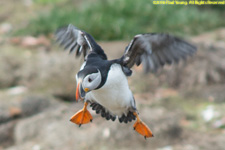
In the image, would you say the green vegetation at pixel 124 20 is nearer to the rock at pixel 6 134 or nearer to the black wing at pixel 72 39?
the rock at pixel 6 134

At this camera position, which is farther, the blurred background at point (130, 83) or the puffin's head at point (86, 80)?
the blurred background at point (130, 83)

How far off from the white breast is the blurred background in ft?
5.73

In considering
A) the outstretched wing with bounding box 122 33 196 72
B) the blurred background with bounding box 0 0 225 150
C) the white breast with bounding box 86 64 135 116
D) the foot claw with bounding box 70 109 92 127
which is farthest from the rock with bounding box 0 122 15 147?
the outstretched wing with bounding box 122 33 196 72

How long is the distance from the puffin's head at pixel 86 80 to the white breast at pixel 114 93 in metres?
0.23

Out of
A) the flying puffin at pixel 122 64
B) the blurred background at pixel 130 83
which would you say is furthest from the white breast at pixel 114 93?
the blurred background at pixel 130 83

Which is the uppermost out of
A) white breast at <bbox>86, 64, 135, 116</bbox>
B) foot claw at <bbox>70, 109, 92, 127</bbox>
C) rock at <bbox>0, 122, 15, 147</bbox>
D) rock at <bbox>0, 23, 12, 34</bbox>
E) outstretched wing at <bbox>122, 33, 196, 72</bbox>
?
outstretched wing at <bbox>122, 33, 196, 72</bbox>

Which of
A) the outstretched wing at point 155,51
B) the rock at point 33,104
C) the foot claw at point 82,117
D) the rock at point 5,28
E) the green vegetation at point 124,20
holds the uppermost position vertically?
the outstretched wing at point 155,51

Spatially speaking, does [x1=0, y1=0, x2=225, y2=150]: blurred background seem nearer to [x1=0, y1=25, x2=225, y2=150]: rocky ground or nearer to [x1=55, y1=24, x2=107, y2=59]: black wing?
[x1=0, y1=25, x2=225, y2=150]: rocky ground

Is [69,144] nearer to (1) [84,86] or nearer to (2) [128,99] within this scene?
(2) [128,99]

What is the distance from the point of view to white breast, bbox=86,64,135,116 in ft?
9.05

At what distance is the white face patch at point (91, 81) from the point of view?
2.42 metres

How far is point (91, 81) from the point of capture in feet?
8.07

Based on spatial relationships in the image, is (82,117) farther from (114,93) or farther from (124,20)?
(124,20)

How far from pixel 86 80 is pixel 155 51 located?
876 millimetres
